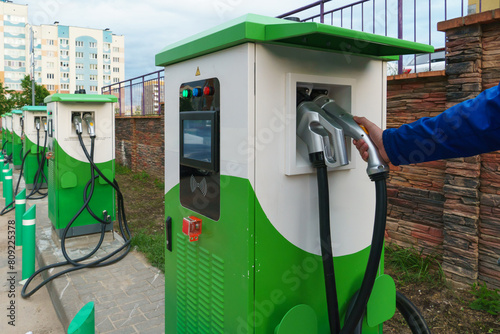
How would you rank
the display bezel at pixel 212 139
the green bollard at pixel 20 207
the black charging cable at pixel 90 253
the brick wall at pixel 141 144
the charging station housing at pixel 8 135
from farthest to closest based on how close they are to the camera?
the charging station housing at pixel 8 135 < the brick wall at pixel 141 144 < the green bollard at pixel 20 207 < the black charging cable at pixel 90 253 < the display bezel at pixel 212 139

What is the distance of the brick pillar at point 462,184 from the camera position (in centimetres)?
339

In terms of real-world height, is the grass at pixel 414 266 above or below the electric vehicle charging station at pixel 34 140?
below

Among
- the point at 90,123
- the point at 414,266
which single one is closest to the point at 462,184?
the point at 414,266

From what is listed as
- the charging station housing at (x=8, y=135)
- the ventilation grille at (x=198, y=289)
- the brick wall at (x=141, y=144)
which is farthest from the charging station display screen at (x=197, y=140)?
the charging station housing at (x=8, y=135)

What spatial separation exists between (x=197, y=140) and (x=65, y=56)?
4881cm

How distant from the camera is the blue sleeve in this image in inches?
54.2

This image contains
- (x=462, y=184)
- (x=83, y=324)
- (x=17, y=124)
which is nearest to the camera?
(x=83, y=324)

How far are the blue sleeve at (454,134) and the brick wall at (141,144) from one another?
329 inches

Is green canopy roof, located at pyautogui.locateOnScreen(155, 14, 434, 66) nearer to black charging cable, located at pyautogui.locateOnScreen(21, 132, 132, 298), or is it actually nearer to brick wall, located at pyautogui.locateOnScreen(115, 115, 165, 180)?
black charging cable, located at pyautogui.locateOnScreen(21, 132, 132, 298)

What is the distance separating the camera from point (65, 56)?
45.3 m

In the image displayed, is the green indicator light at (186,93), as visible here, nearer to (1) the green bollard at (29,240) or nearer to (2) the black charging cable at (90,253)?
(1) the green bollard at (29,240)

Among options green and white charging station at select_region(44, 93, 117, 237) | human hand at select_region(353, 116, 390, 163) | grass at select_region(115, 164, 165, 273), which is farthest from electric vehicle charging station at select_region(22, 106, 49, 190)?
human hand at select_region(353, 116, 390, 163)

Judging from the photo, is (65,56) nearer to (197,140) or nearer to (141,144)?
(141,144)

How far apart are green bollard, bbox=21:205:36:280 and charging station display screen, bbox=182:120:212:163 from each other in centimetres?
246
